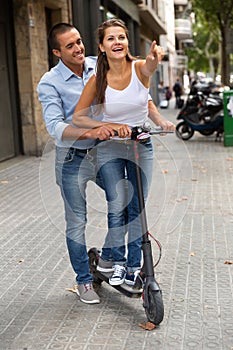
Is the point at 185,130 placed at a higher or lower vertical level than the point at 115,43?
lower

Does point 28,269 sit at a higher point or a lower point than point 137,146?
lower

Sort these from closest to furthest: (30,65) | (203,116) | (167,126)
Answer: (167,126) → (30,65) → (203,116)

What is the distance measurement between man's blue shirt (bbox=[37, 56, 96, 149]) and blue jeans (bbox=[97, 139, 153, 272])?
0.17m

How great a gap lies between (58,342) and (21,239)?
8.77ft

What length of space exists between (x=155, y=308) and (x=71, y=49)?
170 cm

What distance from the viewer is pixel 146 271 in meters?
4.17

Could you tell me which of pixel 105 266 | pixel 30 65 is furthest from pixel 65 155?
pixel 30 65

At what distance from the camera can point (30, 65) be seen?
13078 millimetres

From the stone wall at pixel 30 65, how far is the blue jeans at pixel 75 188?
9058 mm

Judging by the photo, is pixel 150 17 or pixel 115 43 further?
pixel 150 17

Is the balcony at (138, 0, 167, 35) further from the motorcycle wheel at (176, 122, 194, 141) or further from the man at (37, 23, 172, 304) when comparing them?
the man at (37, 23, 172, 304)

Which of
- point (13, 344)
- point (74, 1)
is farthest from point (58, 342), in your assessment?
point (74, 1)

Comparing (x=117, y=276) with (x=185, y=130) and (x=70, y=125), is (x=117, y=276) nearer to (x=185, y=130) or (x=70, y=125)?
(x=70, y=125)

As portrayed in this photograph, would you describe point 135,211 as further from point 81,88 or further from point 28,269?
point 28,269
